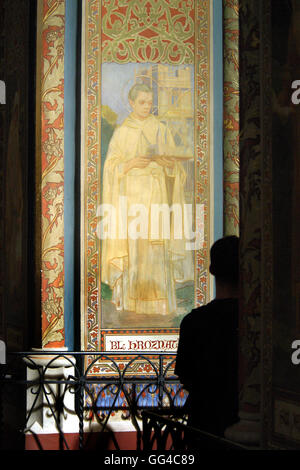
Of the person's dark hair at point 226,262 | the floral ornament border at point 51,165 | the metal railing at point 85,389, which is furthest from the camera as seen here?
the floral ornament border at point 51,165

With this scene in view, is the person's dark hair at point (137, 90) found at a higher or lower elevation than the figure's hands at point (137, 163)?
higher

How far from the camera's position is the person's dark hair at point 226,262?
10.7ft

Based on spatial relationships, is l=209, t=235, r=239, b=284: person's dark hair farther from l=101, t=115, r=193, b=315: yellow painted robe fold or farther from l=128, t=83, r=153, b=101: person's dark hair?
l=128, t=83, r=153, b=101: person's dark hair

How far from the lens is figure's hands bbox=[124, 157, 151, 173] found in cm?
668

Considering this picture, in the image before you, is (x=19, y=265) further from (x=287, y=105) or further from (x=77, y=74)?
(x=287, y=105)

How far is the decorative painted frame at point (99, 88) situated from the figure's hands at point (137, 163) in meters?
0.25

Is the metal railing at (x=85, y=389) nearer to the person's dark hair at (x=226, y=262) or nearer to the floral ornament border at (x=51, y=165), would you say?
the floral ornament border at (x=51, y=165)

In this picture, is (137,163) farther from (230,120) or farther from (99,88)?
(230,120)

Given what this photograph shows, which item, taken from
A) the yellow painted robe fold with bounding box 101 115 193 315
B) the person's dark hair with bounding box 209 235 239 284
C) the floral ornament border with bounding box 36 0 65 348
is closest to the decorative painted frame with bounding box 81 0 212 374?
the yellow painted robe fold with bounding box 101 115 193 315

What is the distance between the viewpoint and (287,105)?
9.49ft

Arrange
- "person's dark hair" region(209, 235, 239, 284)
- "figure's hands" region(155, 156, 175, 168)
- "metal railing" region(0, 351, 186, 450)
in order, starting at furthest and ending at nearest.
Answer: "figure's hands" region(155, 156, 175, 168) < "metal railing" region(0, 351, 186, 450) < "person's dark hair" region(209, 235, 239, 284)

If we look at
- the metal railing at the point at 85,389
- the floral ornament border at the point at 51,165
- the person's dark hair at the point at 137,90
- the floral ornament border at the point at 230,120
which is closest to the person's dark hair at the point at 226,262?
the metal railing at the point at 85,389

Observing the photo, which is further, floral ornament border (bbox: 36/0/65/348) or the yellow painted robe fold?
the yellow painted robe fold
